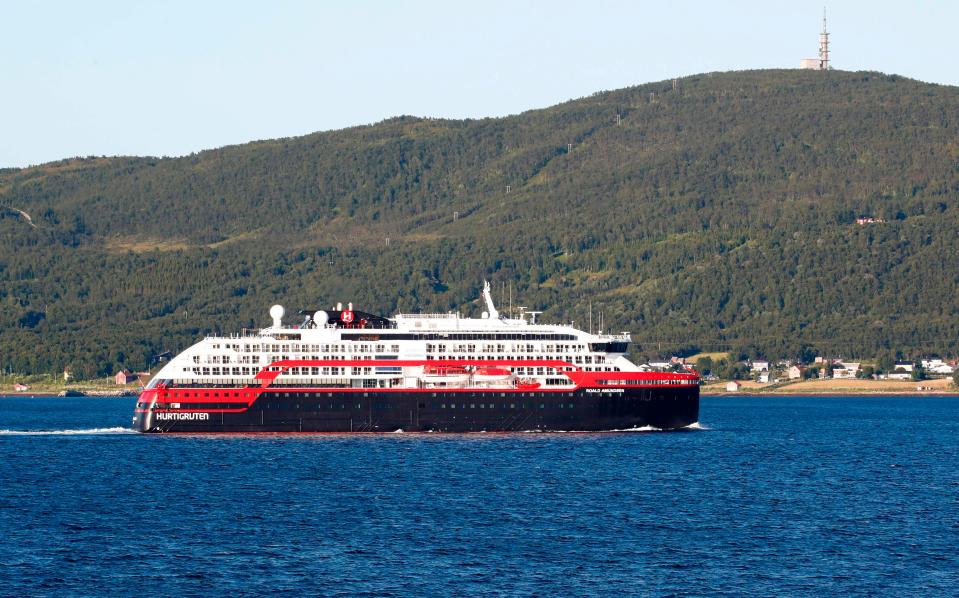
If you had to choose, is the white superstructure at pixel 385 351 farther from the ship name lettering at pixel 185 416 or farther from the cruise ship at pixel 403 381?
the ship name lettering at pixel 185 416

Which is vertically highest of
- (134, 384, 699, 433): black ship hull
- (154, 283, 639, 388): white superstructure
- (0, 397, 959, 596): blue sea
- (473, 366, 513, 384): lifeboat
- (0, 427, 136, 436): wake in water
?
(154, 283, 639, 388): white superstructure

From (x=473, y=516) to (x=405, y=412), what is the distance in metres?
43.2

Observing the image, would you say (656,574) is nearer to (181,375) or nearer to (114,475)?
(114,475)

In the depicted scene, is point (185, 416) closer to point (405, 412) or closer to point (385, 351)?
point (385, 351)

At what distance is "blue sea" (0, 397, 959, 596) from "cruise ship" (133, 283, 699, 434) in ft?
8.33

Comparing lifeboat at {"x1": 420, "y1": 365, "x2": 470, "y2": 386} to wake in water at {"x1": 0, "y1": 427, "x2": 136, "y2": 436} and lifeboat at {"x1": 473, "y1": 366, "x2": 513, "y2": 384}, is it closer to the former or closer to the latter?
lifeboat at {"x1": 473, "y1": 366, "x2": 513, "y2": 384}

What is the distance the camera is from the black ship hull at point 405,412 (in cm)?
11819

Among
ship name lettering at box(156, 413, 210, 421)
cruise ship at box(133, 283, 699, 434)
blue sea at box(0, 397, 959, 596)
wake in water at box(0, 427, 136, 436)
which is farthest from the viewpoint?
wake in water at box(0, 427, 136, 436)

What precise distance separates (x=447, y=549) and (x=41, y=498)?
27617mm

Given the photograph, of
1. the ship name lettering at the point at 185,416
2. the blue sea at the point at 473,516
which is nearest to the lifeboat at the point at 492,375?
the blue sea at the point at 473,516

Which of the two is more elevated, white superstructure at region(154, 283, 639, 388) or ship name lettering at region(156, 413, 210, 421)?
white superstructure at region(154, 283, 639, 388)

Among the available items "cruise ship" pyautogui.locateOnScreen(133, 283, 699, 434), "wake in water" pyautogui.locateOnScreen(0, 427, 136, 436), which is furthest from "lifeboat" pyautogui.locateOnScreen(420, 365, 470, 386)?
"wake in water" pyautogui.locateOnScreen(0, 427, 136, 436)

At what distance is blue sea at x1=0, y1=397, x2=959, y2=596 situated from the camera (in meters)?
61.8

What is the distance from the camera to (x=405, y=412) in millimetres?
Result: 119938
